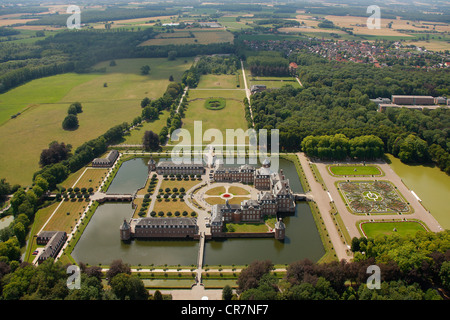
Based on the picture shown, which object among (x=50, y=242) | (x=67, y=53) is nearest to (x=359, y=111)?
(x=50, y=242)

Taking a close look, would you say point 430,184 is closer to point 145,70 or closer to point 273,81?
point 273,81

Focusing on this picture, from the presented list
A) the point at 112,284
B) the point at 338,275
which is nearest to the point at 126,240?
the point at 112,284

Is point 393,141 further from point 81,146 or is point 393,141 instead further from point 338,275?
point 81,146

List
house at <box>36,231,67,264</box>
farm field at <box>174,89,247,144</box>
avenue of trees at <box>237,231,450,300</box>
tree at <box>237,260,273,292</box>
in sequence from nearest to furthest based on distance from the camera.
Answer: avenue of trees at <box>237,231,450,300</box>, tree at <box>237,260,273,292</box>, house at <box>36,231,67,264</box>, farm field at <box>174,89,247,144</box>

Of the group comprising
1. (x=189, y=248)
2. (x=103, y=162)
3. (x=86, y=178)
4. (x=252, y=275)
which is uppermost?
(x=103, y=162)

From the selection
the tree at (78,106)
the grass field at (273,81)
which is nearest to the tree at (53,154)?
the tree at (78,106)

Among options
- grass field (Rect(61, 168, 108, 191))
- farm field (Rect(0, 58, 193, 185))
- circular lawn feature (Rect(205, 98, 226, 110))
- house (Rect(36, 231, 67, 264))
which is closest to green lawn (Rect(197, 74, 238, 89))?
farm field (Rect(0, 58, 193, 185))

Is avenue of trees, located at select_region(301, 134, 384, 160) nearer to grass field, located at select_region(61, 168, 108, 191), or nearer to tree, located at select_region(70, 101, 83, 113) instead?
grass field, located at select_region(61, 168, 108, 191)

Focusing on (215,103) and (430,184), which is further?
(215,103)
